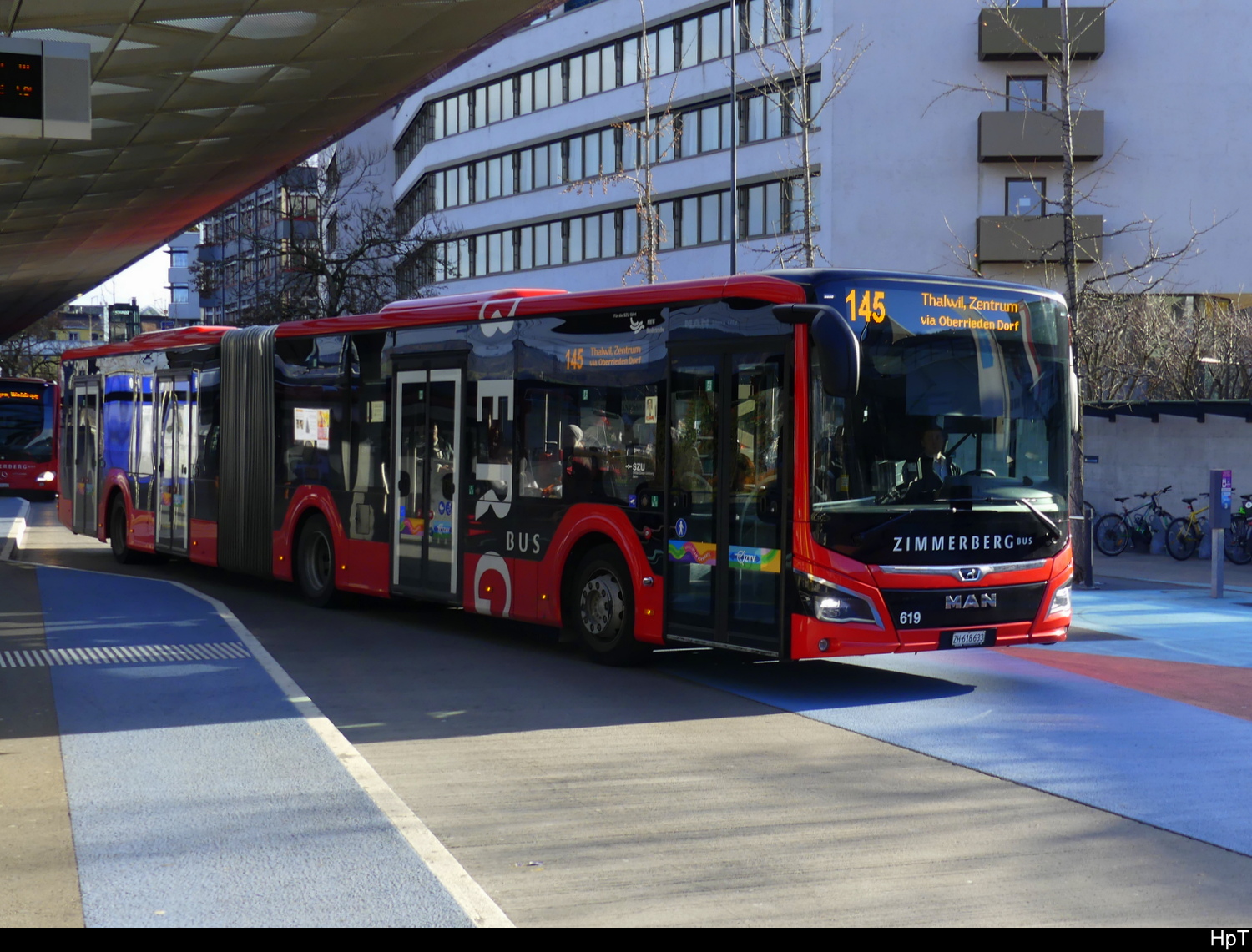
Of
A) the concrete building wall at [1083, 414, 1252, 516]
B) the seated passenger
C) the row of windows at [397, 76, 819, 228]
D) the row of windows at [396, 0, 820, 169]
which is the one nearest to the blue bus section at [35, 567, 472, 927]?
the seated passenger

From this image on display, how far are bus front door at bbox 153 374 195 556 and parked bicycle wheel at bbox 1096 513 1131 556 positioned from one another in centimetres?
1443

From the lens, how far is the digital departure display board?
1077 centimetres

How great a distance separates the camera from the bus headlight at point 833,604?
9602 mm

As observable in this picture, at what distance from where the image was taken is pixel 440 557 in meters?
13.2

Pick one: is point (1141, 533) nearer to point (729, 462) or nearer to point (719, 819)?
point (729, 462)

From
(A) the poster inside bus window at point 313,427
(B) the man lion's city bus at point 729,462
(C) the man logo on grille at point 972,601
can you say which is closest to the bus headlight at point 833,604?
(B) the man lion's city bus at point 729,462

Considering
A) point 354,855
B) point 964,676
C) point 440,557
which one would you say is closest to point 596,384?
point 440,557

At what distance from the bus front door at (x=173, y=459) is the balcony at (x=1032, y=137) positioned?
30161 millimetres

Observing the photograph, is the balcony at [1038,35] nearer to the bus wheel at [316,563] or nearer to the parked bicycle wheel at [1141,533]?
the parked bicycle wheel at [1141,533]

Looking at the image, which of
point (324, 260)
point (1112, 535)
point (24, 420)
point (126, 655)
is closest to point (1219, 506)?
point (1112, 535)

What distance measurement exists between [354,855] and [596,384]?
614 cm

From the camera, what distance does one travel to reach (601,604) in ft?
37.3

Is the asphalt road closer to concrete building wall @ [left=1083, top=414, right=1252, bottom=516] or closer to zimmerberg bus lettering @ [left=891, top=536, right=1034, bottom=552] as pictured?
zimmerberg bus lettering @ [left=891, top=536, right=1034, bottom=552]

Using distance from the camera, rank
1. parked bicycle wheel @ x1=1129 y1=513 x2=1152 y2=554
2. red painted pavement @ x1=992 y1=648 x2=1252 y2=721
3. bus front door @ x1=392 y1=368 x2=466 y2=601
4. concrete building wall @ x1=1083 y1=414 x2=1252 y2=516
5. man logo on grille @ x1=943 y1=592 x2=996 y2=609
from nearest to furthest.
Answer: man logo on grille @ x1=943 y1=592 x2=996 y2=609, red painted pavement @ x1=992 y1=648 x2=1252 y2=721, bus front door @ x1=392 y1=368 x2=466 y2=601, concrete building wall @ x1=1083 y1=414 x2=1252 y2=516, parked bicycle wheel @ x1=1129 y1=513 x2=1152 y2=554
